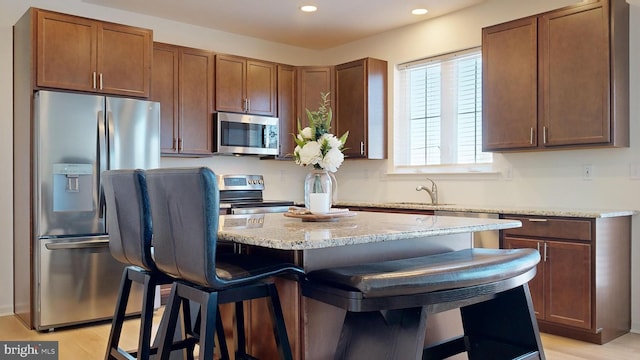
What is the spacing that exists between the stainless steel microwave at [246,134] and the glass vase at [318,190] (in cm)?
244

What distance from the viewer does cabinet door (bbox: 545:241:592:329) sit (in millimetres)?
3301

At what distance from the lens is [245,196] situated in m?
5.21

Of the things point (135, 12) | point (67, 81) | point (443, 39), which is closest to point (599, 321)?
point (443, 39)

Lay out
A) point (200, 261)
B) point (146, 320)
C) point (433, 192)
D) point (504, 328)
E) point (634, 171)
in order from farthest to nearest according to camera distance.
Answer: point (433, 192), point (634, 171), point (504, 328), point (146, 320), point (200, 261)

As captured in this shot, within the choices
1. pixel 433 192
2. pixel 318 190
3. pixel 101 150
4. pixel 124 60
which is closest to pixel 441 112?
pixel 433 192

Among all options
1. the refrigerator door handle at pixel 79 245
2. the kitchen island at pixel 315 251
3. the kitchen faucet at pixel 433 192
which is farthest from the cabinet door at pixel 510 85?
the refrigerator door handle at pixel 79 245

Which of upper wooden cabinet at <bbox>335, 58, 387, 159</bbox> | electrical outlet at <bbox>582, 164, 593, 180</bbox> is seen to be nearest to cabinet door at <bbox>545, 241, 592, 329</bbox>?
electrical outlet at <bbox>582, 164, 593, 180</bbox>

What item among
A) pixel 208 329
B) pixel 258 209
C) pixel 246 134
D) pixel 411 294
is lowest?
pixel 208 329

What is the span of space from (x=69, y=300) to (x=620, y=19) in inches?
167

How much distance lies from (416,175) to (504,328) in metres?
2.71

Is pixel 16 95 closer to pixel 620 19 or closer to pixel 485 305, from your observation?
Answer: pixel 485 305

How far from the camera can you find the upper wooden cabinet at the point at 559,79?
135 inches

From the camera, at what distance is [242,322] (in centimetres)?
222

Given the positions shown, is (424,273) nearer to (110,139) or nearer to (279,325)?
(279,325)
